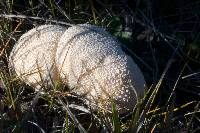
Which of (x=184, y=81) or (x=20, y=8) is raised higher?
(x=20, y=8)

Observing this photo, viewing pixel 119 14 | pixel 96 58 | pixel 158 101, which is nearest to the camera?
pixel 96 58

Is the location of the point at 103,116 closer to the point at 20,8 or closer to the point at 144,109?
the point at 144,109

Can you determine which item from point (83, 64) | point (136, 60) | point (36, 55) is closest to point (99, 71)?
point (83, 64)

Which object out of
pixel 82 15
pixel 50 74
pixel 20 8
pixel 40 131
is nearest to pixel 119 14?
pixel 82 15

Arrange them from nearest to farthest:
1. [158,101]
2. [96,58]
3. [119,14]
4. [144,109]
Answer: [144,109], [96,58], [158,101], [119,14]

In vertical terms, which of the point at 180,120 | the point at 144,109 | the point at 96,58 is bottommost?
the point at 180,120

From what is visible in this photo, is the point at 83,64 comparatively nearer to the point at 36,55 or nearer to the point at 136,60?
the point at 36,55
